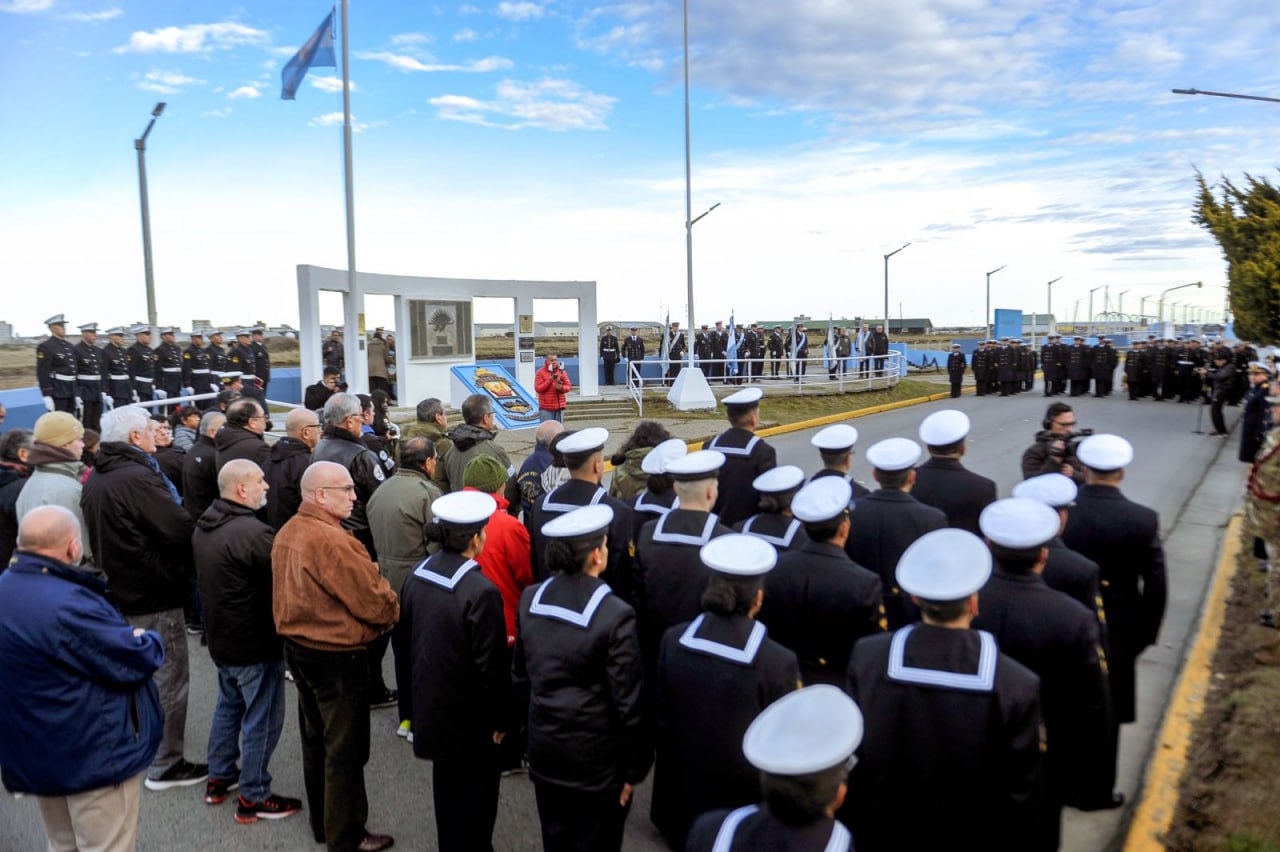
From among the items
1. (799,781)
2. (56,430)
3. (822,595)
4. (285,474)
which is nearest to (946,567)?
(822,595)

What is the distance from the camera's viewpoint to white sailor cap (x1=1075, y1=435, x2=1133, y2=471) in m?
4.50

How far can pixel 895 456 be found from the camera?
451 centimetres

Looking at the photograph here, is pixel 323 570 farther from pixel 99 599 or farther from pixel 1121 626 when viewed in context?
pixel 1121 626

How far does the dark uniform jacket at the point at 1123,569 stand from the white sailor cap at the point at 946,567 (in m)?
2.18

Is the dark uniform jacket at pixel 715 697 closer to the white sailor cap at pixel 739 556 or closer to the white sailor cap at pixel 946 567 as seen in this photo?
the white sailor cap at pixel 739 556

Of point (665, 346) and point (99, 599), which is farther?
point (665, 346)

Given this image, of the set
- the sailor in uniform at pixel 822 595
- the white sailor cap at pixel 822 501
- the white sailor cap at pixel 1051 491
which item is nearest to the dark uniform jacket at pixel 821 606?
the sailor in uniform at pixel 822 595

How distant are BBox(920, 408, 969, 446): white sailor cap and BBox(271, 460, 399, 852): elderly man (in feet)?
10.8

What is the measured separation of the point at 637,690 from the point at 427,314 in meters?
17.8

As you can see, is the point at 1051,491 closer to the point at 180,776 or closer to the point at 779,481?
the point at 779,481

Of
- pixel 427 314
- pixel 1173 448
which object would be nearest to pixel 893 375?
pixel 1173 448

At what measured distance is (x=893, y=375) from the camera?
2702 cm

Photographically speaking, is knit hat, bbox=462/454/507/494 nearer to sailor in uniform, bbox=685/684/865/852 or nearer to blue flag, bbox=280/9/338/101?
sailor in uniform, bbox=685/684/865/852

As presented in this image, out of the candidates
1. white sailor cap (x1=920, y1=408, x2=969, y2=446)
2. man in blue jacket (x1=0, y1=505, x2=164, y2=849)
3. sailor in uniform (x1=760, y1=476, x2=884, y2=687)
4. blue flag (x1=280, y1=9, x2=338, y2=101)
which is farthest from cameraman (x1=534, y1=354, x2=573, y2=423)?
man in blue jacket (x1=0, y1=505, x2=164, y2=849)
